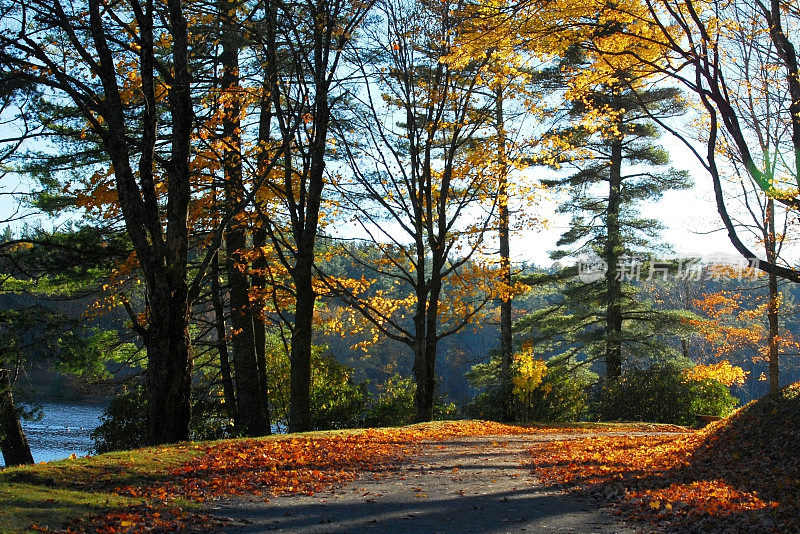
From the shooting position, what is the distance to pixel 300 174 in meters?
10.7

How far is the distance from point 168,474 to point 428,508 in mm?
2347

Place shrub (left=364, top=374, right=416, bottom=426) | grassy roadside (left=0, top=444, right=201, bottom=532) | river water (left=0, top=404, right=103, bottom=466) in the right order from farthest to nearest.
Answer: river water (left=0, top=404, right=103, bottom=466) < shrub (left=364, top=374, right=416, bottom=426) < grassy roadside (left=0, top=444, right=201, bottom=532)

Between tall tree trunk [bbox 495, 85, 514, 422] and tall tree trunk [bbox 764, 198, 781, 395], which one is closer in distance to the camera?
tall tree trunk [bbox 495, 85, 514, 422]

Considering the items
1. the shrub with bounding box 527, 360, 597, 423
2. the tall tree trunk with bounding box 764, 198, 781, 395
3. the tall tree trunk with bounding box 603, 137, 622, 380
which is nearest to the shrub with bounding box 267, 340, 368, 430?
the shrub with bounding box 527, 360, 597, 423

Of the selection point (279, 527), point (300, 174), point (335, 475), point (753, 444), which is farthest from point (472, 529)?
point (300, 174)

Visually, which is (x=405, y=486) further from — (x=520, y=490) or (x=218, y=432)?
(x=218, y=432)

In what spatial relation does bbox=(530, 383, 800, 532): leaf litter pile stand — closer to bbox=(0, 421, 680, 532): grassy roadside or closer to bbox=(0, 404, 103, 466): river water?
bbox=(0, 421, 680, 532): grassy roadside

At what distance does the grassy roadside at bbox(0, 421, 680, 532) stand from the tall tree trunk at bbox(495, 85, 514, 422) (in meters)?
6.57

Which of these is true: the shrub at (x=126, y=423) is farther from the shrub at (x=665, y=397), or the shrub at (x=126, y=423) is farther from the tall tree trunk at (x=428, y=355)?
the shrub at (x=665, y=397)

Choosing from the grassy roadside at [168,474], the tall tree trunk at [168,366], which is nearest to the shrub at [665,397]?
the grassy roadside at [168,474]

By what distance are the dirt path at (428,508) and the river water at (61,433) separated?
14.4 meters

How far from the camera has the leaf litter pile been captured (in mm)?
4396

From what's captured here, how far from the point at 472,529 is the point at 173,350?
15.2 feet

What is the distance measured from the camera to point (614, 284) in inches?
795
